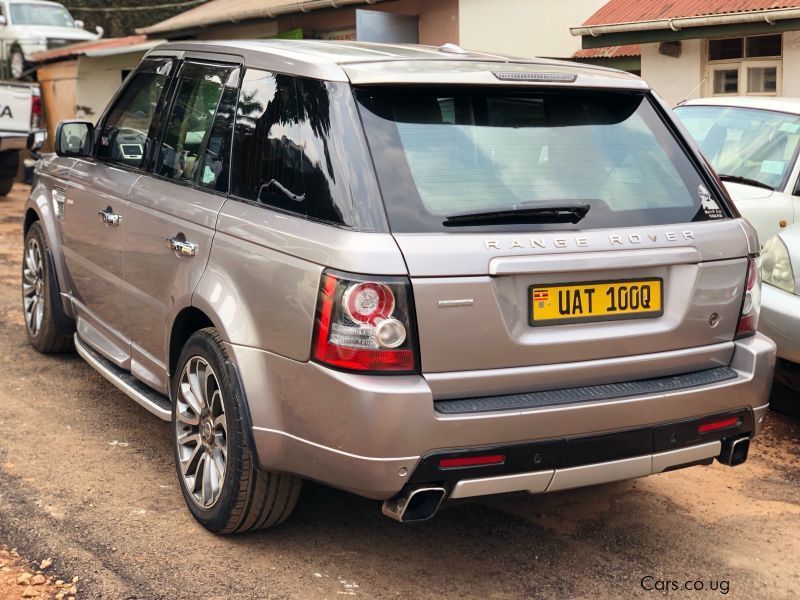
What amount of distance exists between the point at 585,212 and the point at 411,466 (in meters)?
1.06

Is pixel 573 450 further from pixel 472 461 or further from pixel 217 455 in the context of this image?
pixel 217 455

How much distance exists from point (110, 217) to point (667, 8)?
9752mm

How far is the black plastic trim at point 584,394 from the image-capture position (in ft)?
11.5

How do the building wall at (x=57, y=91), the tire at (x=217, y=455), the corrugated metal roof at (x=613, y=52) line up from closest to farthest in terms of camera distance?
the tire at (x=217, y=455) < the corrugated metal roof at (x=613, y=52) < the building wall at (x=57, y=91)

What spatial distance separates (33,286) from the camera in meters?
6.73

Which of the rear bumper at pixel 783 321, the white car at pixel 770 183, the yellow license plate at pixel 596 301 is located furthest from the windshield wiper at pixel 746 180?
the yellow license plate at pixel 596 301

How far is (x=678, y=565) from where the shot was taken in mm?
4109

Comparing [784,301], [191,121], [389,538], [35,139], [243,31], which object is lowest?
[389,538]

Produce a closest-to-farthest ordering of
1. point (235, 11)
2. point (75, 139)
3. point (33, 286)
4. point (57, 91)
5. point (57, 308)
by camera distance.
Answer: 1. point (75, 139)
2. point (57, 308)
3. point (33, 286)
4. point (235, 11)
5. point (57, 91)

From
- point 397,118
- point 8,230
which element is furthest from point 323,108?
point 8,230

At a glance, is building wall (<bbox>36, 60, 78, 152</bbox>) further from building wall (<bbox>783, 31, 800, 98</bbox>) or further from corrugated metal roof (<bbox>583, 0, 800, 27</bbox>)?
building wall (<bbox>783, 31, 800, 98</bbox>)

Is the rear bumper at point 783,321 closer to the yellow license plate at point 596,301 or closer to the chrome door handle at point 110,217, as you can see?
the yellow license plate at point 596,301

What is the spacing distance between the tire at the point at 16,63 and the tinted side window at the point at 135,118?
21175mm

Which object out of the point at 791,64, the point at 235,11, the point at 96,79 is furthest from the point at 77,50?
the point at 791,64
